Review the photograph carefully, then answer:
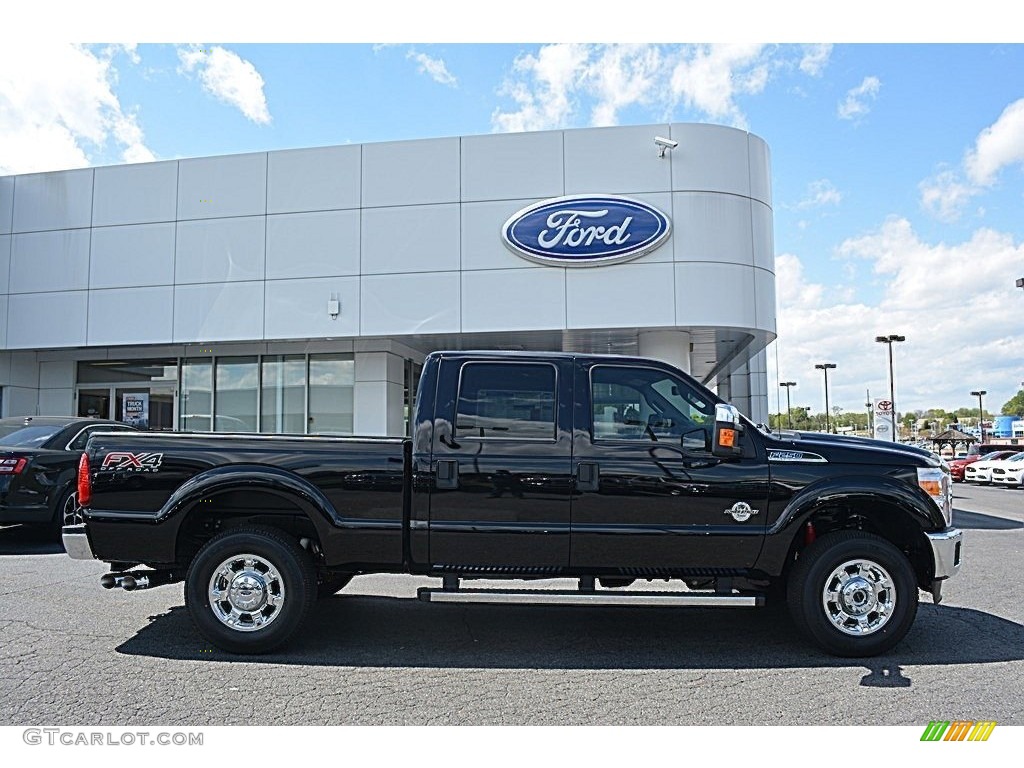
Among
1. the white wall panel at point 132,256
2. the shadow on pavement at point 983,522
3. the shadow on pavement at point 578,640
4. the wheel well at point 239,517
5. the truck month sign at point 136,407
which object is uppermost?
the white wall panel at point 132,256

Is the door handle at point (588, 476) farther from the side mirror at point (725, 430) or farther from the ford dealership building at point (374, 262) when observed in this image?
the ford dealership building at point (374, 262)

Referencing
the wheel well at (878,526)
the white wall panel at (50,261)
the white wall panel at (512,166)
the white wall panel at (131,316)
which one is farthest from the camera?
the white wall panel at (50,261)

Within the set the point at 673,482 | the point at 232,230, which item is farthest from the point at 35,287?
the point at 673,482

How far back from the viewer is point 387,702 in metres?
4.35

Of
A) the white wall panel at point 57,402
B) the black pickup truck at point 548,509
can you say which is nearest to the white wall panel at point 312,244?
the white wall panel at point 57,402

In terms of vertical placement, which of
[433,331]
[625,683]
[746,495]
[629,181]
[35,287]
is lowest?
[625,683]

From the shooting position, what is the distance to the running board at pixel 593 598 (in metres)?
5.10

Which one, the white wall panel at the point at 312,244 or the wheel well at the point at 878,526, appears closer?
the wheel well at the point at 878,526

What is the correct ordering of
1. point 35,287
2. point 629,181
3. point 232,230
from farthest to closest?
point 35,287 < point 232,230 < point 629,181

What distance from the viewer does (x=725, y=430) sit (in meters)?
5.14

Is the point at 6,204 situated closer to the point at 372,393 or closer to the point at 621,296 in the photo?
the point at 372,393

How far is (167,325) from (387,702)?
13953mm

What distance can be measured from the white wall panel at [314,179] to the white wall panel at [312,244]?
0.69ft

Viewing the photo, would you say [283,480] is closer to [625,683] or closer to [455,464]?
[455,464]
